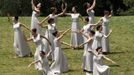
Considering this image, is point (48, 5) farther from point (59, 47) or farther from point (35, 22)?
point (59, 47)

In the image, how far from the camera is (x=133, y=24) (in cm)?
3891

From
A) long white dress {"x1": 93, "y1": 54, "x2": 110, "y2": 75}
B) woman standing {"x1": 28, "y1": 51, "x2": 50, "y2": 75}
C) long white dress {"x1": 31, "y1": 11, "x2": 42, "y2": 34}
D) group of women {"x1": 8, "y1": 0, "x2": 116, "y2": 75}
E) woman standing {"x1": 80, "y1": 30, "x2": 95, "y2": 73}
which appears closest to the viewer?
woman standing {"x1": 28, "y1": 51, "x2": 50, "y2": 75}

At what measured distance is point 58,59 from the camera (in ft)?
75.1

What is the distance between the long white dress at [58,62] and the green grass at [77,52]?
15.3 inches

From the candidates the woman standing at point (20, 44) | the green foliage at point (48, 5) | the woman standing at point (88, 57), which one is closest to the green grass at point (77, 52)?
the woman standing at point (88, 57)

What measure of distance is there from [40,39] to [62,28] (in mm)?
13920

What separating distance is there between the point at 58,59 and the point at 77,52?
5842 mm

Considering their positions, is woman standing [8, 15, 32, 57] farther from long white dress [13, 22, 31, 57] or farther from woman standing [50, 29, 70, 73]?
woman standing [50, 29, 70, 73]

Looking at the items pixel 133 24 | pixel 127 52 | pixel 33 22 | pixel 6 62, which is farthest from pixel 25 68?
pixel 133 24

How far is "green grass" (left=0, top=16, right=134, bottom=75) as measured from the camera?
966 inches

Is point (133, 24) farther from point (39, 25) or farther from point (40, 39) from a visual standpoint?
point (40, 39)

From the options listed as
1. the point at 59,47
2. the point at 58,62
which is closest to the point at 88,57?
the point at 59,47

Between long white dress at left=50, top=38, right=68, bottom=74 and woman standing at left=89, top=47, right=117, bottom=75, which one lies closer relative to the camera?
woman standing at left=89, top=47, right=117, bottom=75

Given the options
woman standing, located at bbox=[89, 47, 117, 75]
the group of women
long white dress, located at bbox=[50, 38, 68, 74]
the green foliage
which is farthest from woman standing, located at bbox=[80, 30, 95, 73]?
the green foliage
